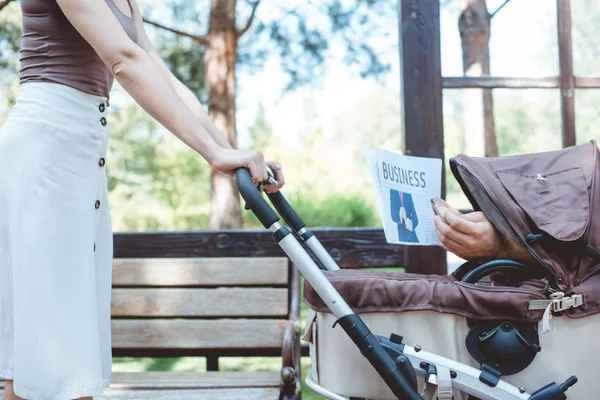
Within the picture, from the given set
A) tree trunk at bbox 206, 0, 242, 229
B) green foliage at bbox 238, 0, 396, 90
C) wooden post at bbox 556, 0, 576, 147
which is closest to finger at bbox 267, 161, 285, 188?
wooden post at bbox 556, 0, 576, 147

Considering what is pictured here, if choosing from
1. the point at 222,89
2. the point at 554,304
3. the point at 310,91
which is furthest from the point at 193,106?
the point at 310,91

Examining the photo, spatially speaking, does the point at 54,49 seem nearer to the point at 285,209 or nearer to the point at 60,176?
the point at 60,176

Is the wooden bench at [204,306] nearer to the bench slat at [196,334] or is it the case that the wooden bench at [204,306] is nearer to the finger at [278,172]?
the bench slat at [196,334]

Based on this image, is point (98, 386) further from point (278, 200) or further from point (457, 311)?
point (457, 311)

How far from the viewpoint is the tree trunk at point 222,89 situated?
6.14m

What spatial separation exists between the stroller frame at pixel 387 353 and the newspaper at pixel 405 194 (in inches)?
14.5

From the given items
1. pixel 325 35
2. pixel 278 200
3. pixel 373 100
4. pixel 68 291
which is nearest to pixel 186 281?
pixel 278 200

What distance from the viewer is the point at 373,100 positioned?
2795 centimetres

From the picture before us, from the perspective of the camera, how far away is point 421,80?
2682mm

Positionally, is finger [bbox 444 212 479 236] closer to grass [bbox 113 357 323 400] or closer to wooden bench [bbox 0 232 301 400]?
wooden bench [bbox 0 232 301 400]

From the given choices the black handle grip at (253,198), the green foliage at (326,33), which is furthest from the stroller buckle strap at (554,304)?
the green foliage at (326,33)

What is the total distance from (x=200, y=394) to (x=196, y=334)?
1.64ft

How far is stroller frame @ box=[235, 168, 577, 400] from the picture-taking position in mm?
1353

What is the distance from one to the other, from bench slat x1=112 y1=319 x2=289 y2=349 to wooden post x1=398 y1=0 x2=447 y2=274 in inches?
31.2
